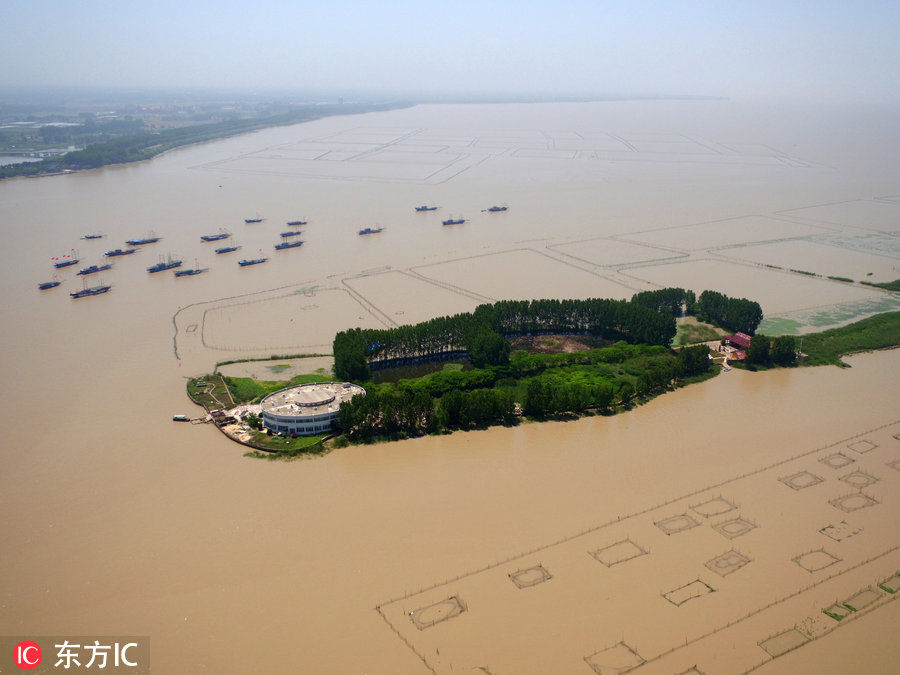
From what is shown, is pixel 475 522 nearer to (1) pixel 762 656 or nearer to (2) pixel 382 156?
(1) pixel 762 656

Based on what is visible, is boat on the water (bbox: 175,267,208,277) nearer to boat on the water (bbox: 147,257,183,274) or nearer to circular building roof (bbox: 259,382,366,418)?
boat on the water (bbox: 147,257,183,274)

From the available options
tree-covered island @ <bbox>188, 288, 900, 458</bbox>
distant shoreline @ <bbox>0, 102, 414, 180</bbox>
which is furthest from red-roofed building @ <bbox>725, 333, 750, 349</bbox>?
distant shoreline @ <bbox>0, 102, 414, 180</bbox>

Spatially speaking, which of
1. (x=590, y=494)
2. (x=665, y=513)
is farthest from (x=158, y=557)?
(x=665, y=513)

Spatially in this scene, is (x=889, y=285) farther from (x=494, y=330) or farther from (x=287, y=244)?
(x=287, y=244)

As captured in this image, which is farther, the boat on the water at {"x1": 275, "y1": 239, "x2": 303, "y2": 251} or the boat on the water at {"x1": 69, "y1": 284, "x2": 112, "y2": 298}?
the boat on the water at {"x1": 275, "y1": 239, "x2": 303, "y2": 251}
